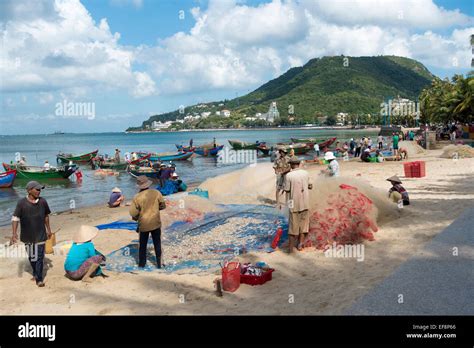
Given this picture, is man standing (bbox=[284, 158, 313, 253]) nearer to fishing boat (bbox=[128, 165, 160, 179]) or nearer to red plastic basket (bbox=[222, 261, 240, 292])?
red plastic basket (bbox=[222, 261, 240, 292])

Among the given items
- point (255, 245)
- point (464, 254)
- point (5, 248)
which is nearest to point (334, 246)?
point (255, 245)

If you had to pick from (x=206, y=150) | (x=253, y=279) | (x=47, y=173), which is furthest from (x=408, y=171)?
(x=206, y=150)

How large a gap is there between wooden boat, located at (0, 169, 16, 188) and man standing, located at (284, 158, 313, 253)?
2300 centimetres

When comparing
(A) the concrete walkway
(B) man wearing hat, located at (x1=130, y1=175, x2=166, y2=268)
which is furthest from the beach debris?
(B) man wearing hat, located at (x1=130, y1=175, x2=166, y2=268)

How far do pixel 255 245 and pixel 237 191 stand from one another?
20.0ft

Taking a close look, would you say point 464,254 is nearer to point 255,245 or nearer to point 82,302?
point 255,245

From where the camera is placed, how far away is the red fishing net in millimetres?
8344

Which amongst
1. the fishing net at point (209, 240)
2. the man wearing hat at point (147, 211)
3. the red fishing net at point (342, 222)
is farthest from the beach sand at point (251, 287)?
the man wearing hat at point (147, 211)

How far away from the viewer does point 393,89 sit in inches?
7387

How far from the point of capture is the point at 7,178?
84.5 ft

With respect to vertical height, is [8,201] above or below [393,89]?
below

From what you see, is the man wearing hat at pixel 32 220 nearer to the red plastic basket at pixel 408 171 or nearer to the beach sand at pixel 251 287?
the beach sand at pixel 251 287

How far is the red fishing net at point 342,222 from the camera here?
328 inches

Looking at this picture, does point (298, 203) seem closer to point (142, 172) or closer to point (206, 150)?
point (142, 172)
